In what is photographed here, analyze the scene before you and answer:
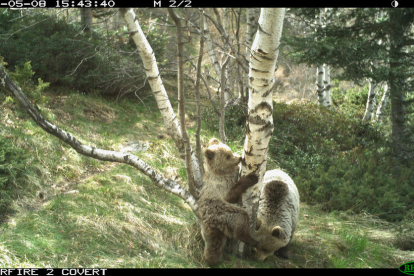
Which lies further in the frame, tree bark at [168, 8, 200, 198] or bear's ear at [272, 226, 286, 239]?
bear's ear at [272, 226, 286, 239]

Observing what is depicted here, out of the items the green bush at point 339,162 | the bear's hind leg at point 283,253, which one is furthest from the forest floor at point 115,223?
the green bush at point 339,162

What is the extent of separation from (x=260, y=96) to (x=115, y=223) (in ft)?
10.5

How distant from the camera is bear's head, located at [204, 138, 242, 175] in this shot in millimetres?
4613

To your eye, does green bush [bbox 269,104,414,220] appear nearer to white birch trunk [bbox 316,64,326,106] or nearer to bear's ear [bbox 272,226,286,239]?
white birch trunk [bbox 316,64,326,106]

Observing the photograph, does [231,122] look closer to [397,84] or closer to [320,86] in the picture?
[397,84]

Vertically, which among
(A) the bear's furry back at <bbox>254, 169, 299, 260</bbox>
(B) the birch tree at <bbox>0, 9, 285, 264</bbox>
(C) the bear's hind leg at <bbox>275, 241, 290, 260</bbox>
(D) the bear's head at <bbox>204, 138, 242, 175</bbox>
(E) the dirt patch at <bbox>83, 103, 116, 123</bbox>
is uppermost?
(B) the birch tree at <bbox>0, 9, 285, 264</bbox>

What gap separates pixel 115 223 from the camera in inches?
205

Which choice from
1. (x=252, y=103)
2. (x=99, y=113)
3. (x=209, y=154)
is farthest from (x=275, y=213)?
(x=99, y=113)

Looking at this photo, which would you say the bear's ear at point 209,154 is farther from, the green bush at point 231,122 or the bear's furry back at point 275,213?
the green bush at point 231,122

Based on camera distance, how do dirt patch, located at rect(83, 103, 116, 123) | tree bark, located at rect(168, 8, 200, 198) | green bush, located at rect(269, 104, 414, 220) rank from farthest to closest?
1. dirt patch, located at rect(83, 103, 116, 123)
2. green bush, located at rect(269, 104, 414, 220)
3. tree bark, located at rect(168, 8, 200, 198)

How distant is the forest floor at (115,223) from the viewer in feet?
14.6

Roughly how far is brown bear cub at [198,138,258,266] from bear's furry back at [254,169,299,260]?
249 mm

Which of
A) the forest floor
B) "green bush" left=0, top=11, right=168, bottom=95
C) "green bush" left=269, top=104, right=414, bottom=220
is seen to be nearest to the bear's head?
the forest floor

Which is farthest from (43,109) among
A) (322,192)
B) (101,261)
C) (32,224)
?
(322,192)
